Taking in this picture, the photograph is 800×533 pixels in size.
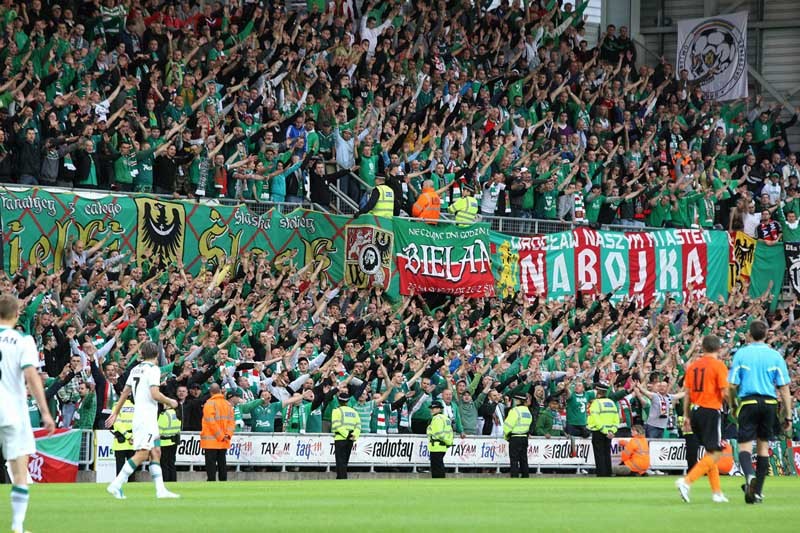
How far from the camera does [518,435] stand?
29156 millimetres

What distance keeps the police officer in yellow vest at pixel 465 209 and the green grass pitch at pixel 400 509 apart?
11760mm

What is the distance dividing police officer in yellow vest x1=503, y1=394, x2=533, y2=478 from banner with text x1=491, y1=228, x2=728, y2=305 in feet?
20.6

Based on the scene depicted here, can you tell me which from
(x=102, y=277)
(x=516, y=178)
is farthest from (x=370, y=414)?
(x=516, y=178)

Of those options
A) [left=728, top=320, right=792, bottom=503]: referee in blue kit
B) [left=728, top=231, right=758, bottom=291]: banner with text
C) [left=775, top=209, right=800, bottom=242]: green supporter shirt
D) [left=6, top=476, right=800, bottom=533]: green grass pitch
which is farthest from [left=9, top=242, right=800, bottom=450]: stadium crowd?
[left=728, top=320, right=792, bottom=503]: referee in blue kit

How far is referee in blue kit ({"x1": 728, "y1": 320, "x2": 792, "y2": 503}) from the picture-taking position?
53.3 ft

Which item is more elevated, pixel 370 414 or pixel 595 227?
pixel 595 227

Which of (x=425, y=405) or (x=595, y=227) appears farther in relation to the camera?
(x=595, y=227)

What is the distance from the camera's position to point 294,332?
2983cm

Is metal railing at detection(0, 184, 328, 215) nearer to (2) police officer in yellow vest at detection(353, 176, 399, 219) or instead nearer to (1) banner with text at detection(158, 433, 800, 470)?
(2) police officer in yellow vest at detection(353, 176, 399, 219)

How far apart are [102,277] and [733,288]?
18448 mm

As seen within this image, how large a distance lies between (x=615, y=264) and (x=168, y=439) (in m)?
16.1

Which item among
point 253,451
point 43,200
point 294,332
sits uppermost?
point 43,200

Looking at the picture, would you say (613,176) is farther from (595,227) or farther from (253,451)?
(253,451)

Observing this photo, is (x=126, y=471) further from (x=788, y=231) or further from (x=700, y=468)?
(x=788, y=231)
